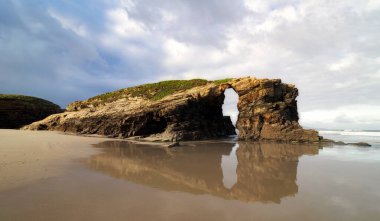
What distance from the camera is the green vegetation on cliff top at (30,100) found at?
29.0 metres

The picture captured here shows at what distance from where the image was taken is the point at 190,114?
2200 cm

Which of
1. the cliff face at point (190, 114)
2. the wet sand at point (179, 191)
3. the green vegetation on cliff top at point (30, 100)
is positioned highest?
the green vegetation on cliff top at point (30, 100)

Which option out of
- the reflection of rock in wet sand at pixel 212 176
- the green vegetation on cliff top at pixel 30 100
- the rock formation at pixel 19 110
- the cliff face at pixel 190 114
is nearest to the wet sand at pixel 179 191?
the reflection of rock in wet sand at pixel 212 176

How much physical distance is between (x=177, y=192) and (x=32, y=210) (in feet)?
9.53

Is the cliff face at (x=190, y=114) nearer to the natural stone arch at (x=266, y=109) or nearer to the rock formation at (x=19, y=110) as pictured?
the natural stone arch at (x=266, y=109)

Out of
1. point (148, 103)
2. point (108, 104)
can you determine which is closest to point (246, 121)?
point (148, 103)

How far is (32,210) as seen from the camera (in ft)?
14.3

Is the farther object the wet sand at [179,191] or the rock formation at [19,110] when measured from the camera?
the rock formation at [19,110]

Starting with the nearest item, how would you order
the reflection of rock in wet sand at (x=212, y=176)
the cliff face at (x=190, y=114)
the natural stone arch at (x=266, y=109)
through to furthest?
the reflection of rock in wet sand at (x=212, y=176), the natural stone arch at (x=266, y=109), the cliff face at (x=190, y=114)

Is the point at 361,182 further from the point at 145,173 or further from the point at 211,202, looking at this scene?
the point at 145,173

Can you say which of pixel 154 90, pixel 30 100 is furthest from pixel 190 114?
pixel 30 100

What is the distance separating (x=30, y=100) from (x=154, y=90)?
674 inches

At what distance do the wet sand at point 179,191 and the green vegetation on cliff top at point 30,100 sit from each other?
24.2 meters

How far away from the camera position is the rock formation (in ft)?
93.5
